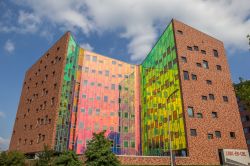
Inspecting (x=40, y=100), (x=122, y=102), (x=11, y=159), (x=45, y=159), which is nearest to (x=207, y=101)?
(x=122, y=102)

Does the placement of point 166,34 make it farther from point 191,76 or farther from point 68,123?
point 68,123

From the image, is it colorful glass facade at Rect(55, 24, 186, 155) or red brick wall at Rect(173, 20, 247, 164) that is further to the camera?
colorful glass facade at Rect(55, 24, 186, 155)

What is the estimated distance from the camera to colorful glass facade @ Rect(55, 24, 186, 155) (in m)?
46.3

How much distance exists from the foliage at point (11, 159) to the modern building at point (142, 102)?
22.1 ft

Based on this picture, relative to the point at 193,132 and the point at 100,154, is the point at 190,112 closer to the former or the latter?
the point at 193,132

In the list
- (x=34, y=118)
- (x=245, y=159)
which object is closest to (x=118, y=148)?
(x=34, y=118)

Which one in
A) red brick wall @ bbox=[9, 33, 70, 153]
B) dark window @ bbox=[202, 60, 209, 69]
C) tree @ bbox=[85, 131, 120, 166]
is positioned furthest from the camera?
dark window @ bbox=[202, 60, 209, 69]

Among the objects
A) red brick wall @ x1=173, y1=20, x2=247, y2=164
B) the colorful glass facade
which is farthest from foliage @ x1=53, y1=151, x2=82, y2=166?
red brick wall @ x1=173, y1=20, x2=247, y2=164

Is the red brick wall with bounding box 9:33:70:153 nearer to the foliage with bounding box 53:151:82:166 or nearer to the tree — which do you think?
the foliage with bounding box 53:151:82:166

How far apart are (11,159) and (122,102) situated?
2793 cm

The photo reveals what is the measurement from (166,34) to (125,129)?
24.1 m

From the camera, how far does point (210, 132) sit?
41.3m

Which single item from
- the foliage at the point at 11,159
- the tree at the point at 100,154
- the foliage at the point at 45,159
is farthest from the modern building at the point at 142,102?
A: the tree at the point at 100,154

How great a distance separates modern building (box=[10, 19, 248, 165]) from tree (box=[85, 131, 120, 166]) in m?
15.8
